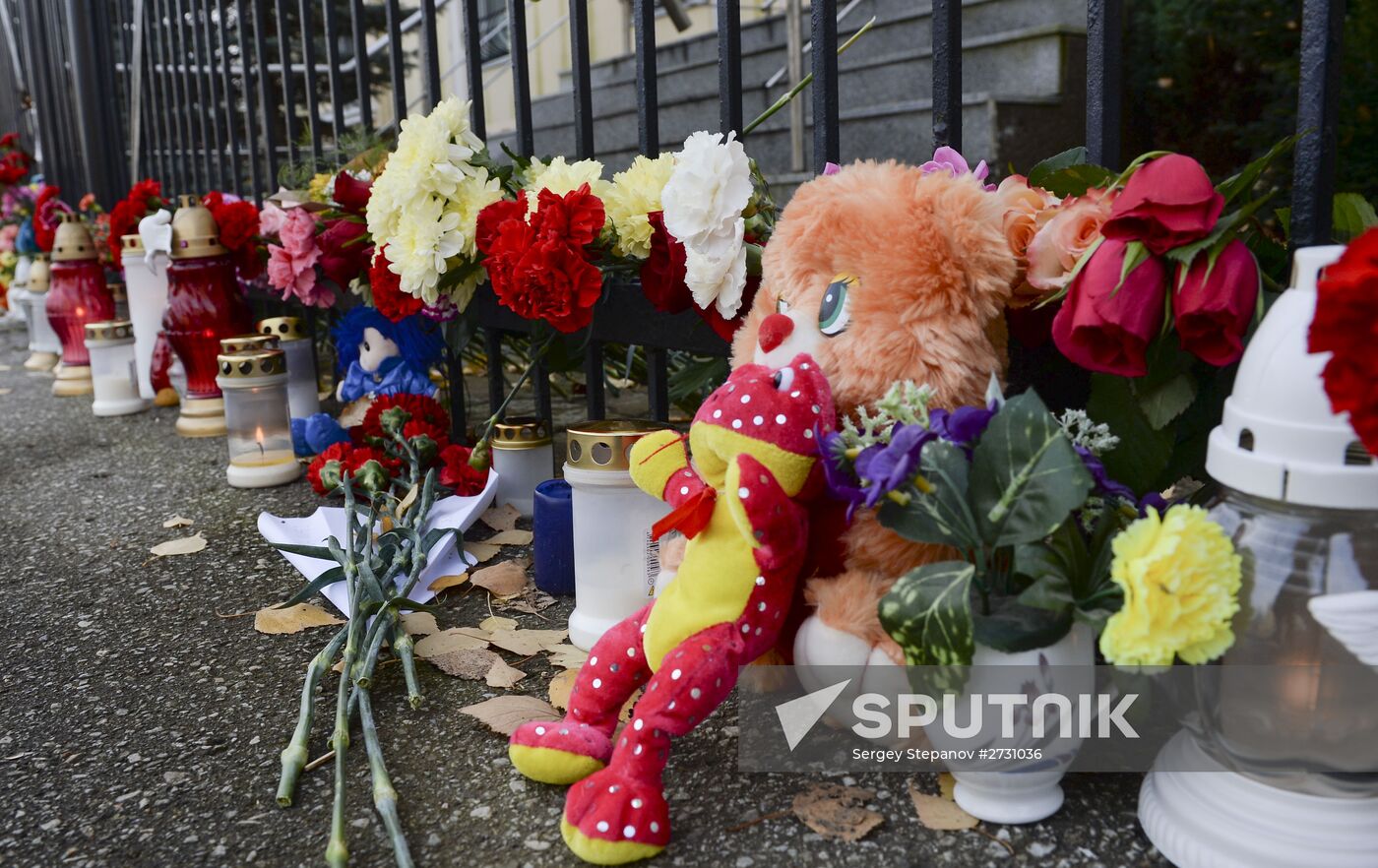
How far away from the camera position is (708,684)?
997mm

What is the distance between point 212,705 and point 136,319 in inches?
96.1

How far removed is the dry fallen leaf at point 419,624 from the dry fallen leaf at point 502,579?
0.39 ft

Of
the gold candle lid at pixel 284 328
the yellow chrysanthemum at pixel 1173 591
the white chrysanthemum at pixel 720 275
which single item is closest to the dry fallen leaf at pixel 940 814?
the yellow chrysanthemum at pixel 1173 591

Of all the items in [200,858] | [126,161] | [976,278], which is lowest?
[200,858]

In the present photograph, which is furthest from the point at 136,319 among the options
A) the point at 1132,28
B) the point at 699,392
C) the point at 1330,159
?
the point at 1132,28

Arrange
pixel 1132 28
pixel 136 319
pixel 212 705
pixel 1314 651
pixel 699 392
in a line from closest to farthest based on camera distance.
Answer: pixel 1314 651
pixel 212 705
pixel 699 392
pixel 136 319
pixel 1132 28

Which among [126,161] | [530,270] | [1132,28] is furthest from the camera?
[126,161]

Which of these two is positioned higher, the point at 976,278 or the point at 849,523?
the point at 976,278

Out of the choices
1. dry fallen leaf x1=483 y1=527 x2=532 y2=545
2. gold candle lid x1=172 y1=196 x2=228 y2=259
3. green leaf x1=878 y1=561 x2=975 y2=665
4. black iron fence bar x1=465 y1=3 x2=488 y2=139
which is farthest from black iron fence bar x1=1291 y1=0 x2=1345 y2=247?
gold candle lid x1=172 y1=196 x2=228 y2=259

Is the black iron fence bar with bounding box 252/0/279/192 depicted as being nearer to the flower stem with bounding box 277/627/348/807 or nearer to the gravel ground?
the gravel ground

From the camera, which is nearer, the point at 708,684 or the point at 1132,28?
the point at 708,684

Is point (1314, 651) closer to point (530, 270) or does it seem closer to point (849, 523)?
point (849, 523)

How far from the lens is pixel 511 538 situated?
1.90 meters

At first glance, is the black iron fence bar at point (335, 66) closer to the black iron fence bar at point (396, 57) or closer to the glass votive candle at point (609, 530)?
the black iron fence bar at point (396, 57)
